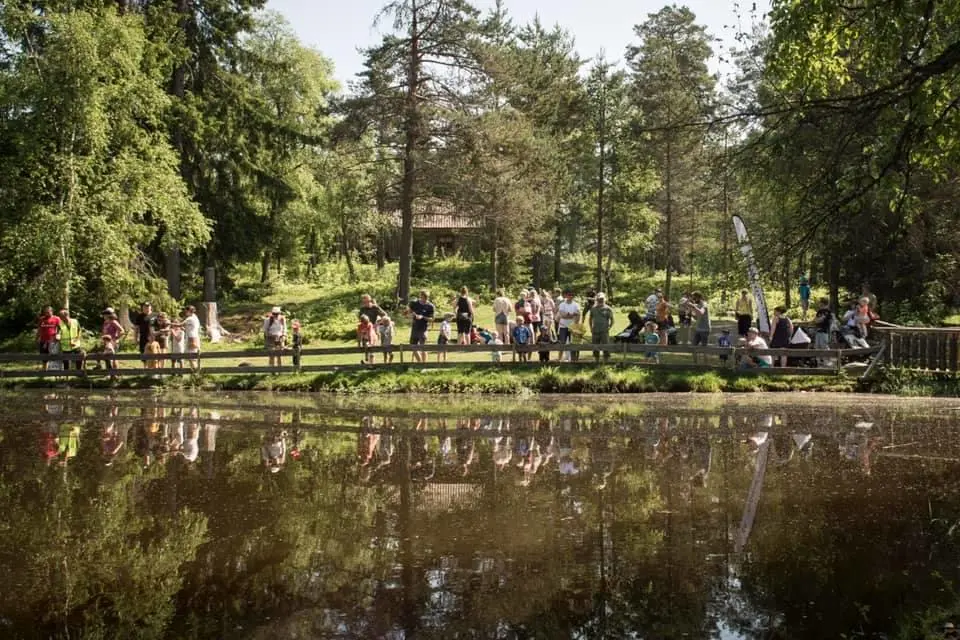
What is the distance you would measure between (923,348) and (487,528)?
41.8 ft

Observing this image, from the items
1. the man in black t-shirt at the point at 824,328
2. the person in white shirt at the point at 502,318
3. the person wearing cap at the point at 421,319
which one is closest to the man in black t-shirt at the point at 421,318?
the person wearing cap at the point at 421,319

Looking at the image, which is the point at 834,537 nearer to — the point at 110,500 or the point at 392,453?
the point at 392,453

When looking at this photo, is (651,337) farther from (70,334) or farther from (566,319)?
(70,334)

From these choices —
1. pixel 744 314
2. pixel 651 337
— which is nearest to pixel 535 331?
pixel 651 337

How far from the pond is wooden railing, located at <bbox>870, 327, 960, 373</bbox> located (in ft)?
9.91

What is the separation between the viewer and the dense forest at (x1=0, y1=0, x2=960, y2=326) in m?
7.65

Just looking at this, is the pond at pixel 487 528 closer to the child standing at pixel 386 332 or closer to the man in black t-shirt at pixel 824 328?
the man in black t-shirt at pixel 824 328

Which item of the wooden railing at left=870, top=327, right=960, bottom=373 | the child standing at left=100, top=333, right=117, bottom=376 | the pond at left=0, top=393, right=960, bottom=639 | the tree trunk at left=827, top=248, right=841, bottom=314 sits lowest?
the pond at left=0, top=393, right=960, bottom=639

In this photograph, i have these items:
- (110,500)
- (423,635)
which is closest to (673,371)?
(110,500)

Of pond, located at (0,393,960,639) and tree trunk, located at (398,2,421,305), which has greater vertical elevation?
tree trunk, located at (398,2,421,305)

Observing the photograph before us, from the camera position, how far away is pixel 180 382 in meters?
19.9

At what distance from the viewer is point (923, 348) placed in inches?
702

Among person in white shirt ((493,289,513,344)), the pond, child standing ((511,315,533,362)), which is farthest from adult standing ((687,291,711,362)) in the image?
the pond

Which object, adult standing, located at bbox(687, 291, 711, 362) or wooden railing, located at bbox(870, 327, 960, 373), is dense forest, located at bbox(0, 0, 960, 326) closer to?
Answer: adult standing, located at bbox(687, 291, 711, 362)
